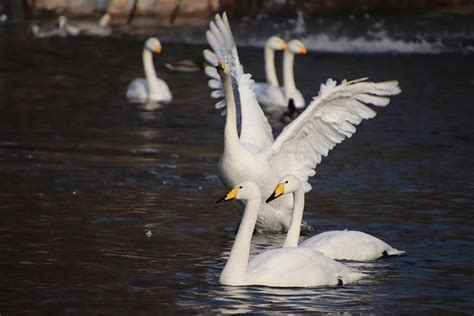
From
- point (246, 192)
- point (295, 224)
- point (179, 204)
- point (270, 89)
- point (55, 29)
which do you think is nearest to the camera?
point (246, 192)

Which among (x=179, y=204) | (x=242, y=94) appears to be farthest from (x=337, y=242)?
(x=242, y=94)

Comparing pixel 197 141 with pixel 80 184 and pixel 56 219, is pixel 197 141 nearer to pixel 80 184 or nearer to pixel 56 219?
pixel 80 184

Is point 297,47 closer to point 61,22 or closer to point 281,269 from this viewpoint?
point 61,22

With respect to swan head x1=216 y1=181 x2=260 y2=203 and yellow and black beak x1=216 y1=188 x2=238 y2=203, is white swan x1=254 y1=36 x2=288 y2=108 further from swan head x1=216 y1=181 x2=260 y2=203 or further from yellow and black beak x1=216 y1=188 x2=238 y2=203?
yellow and black beak x1=216 y1=188 x2=238 y2=203

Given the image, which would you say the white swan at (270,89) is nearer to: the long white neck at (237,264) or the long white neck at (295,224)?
the long white neck at (295,224)

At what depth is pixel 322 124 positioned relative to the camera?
13.4 meters

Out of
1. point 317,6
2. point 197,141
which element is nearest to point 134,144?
point 197,141

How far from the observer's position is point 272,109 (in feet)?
78.1

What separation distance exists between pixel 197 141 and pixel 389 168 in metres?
3.41

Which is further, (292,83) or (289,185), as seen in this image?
(292,83)

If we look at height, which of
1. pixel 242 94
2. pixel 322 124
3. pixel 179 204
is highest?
pixel 242 94

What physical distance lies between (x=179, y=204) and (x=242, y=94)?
4.32 feet

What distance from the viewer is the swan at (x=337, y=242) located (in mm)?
11219

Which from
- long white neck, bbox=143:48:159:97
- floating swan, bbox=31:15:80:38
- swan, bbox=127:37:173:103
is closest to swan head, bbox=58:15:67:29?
floating swan, bbox=31:15:80:38
